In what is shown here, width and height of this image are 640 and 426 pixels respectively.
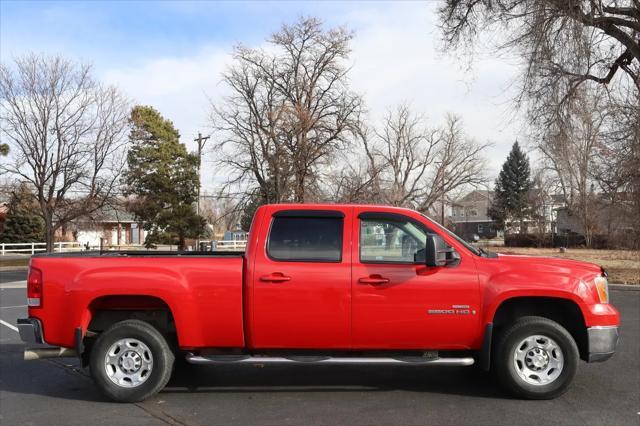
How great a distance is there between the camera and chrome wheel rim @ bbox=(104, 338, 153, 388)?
5.61m

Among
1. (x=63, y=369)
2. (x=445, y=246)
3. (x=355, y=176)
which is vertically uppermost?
(x=355, y=176)

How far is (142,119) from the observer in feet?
137

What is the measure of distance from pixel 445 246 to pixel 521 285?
80cm

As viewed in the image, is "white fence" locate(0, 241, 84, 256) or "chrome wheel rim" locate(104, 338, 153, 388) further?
"white fence" locate(0, 241, 84, 256)

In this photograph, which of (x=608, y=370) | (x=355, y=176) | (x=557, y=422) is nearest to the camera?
(x=557, y=422)

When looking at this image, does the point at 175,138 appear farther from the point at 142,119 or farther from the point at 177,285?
the point at 177,285

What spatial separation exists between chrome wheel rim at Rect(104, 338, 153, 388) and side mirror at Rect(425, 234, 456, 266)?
9.51ft

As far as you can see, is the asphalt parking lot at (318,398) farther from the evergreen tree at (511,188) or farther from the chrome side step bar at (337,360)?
the evergreen tree at (511,188)

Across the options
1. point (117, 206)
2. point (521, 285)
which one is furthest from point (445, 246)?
point (117, 206)

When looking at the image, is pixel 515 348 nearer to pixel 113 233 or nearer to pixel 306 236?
pixel 306 236

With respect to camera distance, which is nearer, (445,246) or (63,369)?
(445,246)

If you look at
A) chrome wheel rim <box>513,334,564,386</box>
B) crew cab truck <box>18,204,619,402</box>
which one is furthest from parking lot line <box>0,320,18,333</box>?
chrome wheel rim <box>513,334,564,386</box>

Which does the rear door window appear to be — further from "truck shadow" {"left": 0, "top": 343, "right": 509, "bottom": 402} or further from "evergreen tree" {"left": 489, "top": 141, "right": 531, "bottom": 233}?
"evergreen tree" {"left": 489, "top": 141, "right": 531, "bottom": 233}

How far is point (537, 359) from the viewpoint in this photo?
18.3 feet
